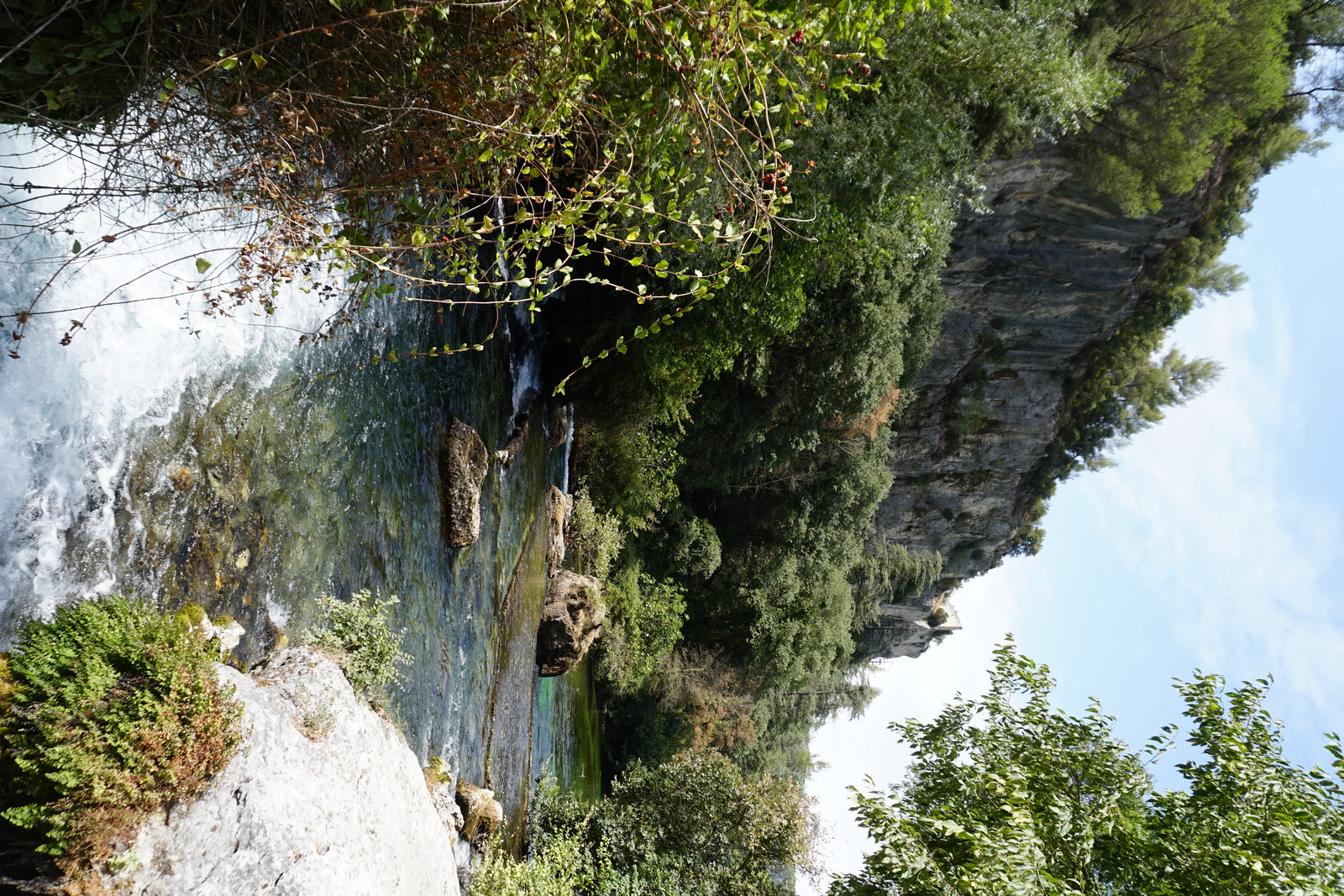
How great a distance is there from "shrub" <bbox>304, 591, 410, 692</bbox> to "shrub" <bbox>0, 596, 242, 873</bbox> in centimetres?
221

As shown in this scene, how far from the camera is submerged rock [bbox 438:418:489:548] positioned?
9.31m

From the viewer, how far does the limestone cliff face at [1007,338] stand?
57.8ft

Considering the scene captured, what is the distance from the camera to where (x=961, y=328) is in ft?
68.8

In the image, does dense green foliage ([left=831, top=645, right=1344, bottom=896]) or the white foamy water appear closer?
the white foamy water

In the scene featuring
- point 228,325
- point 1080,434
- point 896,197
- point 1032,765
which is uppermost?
point 1080,434

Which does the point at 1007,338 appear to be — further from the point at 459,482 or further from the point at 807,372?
the point at 459,482

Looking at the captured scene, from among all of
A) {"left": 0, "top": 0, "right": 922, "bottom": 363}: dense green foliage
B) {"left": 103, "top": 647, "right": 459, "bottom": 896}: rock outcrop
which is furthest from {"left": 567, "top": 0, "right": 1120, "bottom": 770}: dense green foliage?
{"left": 103, "top": 647, "right": 459, "bottom": 896}: rock outcrop

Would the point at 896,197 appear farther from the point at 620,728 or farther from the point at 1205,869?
the point at 620,728

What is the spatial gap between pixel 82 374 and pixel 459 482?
16.7ft

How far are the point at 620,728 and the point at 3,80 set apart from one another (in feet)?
65.8

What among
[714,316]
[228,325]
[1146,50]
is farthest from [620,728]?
[1146,50]

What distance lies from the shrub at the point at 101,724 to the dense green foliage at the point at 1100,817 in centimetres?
606

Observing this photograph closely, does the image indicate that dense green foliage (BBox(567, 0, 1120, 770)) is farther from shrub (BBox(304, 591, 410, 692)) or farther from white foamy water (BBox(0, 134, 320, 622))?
shrub (BBox(304, 591, 410, 692))

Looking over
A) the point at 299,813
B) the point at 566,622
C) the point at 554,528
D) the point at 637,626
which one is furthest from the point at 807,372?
the point at 299,813
